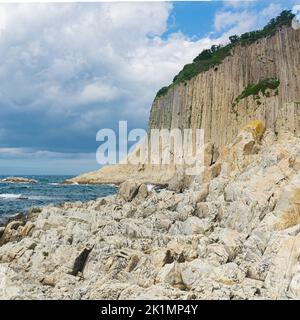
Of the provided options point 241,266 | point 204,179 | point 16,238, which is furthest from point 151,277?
point 204,179

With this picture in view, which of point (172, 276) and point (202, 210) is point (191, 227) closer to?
point (202, 210)

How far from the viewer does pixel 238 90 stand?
71.1 metres

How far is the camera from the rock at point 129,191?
30.8 meters

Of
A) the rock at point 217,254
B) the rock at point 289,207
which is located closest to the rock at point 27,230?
the rock at point 217,254

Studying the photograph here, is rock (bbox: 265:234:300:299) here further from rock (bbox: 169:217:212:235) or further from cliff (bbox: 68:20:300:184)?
cliff (bbox: 68:20:300:184)

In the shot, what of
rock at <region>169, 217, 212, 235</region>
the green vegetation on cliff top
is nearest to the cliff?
the green vegetation on cliff top

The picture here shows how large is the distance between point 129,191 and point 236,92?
4438 cm

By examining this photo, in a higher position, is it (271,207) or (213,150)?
(213,150)

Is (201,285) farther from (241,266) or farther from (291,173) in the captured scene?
(291,173)

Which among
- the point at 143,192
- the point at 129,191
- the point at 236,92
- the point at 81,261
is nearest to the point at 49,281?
the point at 81,261

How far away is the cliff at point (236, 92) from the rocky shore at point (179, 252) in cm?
4251

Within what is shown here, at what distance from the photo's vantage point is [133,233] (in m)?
16.4

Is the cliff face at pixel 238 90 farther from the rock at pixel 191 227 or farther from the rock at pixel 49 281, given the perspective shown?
the rock at pixel 49 281
